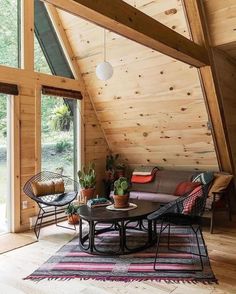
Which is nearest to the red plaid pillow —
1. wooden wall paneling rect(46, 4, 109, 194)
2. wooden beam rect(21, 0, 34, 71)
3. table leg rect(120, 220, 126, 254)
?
table leg rect(120, 220, 126, 254)

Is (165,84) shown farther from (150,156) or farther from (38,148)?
(38,148)

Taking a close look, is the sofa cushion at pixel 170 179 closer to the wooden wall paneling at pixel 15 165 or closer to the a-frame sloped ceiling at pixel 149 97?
the a-frame sloped ceiling at pixel 149 97

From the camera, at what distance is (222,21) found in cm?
357

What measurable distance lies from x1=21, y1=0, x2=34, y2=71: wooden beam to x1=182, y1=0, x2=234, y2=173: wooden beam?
2.10 metres

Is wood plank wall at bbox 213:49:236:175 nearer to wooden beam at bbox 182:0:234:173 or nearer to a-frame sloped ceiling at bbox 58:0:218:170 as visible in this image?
wooden beam at bbox 182:0:234:173

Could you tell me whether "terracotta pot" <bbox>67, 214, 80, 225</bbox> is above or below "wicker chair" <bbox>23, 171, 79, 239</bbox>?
below

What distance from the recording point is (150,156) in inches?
214

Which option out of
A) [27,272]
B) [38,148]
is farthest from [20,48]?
[27,272]

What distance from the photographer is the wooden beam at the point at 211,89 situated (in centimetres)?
350

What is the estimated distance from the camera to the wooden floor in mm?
2551

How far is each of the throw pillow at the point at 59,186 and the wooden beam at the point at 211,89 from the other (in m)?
2.25

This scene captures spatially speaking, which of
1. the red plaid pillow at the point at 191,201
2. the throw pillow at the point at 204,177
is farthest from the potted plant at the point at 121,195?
the throw pillow at the point at 204,177

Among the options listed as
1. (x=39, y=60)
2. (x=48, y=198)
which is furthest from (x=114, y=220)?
(x=39, y=60)

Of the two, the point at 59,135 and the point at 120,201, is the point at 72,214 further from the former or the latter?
the point at 59,135
